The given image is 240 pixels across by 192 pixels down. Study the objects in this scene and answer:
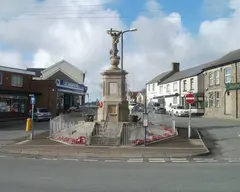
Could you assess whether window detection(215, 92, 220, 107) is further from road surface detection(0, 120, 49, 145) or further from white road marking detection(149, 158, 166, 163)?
white road marking detection(149, 158, 166, 163)

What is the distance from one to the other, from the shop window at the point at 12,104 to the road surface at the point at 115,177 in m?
35.3

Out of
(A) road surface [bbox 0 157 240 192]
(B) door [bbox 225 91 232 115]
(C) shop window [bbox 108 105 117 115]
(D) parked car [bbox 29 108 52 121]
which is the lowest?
(A) road surface [bbox 0 157 240 192]

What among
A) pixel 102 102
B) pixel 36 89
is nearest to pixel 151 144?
pixel 102 102

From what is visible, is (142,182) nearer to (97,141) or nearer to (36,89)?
(97,141)

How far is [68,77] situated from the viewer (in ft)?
255

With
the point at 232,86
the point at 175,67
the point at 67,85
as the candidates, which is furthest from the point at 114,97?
the point at 175,67

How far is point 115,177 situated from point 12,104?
4113 centimetres

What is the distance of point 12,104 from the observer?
1956 inches

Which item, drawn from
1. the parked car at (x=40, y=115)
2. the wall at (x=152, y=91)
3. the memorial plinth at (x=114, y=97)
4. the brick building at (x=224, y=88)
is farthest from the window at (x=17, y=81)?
the wall at (x=152, y=91)

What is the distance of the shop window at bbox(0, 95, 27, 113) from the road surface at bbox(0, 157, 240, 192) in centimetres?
3533

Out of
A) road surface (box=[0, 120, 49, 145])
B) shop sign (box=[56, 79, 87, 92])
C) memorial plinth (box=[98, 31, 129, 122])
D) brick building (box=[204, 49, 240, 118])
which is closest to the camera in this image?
road surface (box=[0, 120, 49, 145])

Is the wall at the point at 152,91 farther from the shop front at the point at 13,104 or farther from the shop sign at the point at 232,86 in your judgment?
the shop front at the point at 13,104

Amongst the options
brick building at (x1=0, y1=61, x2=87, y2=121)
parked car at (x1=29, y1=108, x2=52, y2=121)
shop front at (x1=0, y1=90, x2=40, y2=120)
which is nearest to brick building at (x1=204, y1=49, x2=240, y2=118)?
brick building at (x1=0, y1=61, x2=87, y2=121)

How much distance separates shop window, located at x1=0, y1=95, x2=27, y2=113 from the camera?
48031 mm
